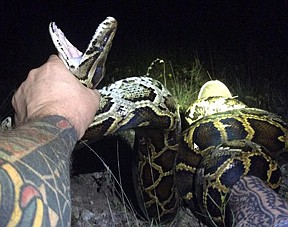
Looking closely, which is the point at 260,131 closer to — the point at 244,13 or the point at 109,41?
the point at 109,41

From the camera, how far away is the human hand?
8.13 ft

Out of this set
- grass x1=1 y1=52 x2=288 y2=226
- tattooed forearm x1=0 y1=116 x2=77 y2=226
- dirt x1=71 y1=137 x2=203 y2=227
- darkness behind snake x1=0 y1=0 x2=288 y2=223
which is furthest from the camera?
darkness behind snake x1=0 y1=0 x2=288 y2=223

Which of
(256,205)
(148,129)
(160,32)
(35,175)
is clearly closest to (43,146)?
(35,175)

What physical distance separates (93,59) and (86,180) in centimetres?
207

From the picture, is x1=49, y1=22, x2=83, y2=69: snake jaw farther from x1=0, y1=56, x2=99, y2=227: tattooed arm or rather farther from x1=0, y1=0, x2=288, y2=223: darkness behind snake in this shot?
x1=0, y1=0, x2=288, y2=223: darkness behind snake

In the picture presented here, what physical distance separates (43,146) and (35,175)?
0.17 m

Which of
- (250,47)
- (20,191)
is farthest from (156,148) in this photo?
(250,47)

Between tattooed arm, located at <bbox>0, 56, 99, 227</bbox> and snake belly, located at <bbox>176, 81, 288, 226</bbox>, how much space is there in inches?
63.9

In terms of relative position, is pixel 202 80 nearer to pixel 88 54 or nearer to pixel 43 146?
pixel 88 54

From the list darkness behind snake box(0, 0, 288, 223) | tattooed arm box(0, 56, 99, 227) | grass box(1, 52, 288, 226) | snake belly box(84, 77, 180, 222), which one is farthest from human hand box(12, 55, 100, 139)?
darkness behind snake box(0, 0, 288, 223)

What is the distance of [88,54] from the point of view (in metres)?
3.07

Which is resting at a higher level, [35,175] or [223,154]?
[35,175]

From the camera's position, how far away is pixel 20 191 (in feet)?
6.23

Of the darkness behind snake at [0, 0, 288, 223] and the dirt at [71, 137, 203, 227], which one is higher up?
the dirt at [71, 137, 203, 227]
